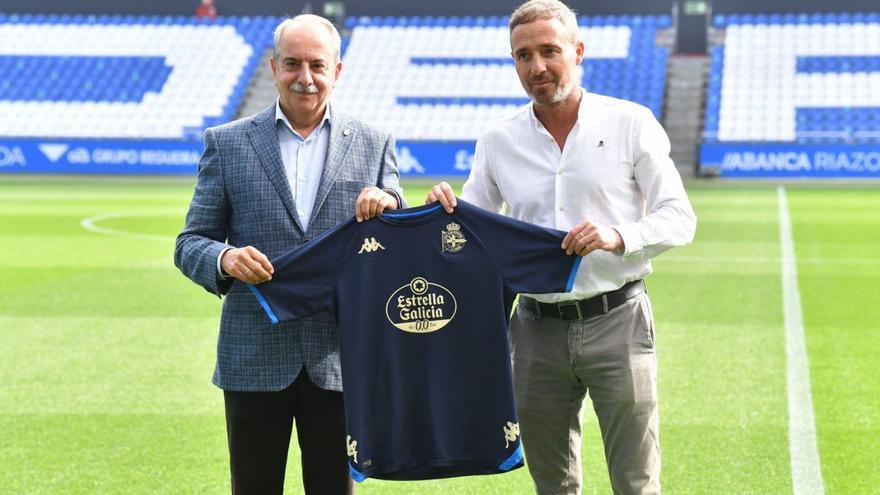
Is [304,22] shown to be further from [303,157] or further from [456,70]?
[456,70]

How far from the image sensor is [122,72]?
34.9 metres

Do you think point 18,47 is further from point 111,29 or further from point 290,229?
point 290,229

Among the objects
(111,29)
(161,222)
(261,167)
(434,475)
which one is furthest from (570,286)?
(111,29)

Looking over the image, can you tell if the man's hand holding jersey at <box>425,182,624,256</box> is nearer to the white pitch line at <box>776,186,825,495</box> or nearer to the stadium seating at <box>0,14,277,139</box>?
Result: the white pitch line at <box>776,186,825,495</box>

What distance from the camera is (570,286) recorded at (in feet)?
11.6

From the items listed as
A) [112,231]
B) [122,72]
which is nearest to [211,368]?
[112,231]

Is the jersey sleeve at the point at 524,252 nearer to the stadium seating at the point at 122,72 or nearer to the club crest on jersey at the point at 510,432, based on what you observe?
the club crest on jersey at the point at 510,432

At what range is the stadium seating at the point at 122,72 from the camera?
3238 centimetres

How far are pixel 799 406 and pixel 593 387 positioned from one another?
336 centimetres

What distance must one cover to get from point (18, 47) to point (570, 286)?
3574 centimetres

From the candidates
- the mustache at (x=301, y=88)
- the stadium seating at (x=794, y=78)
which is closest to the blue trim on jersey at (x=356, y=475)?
the mustache at (x=301, y=88)

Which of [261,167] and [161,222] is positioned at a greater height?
[261,167]

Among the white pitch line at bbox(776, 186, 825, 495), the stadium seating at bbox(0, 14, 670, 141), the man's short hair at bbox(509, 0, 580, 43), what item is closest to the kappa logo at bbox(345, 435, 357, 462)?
the man's short hair at bbox(509, 0, 580, 43)

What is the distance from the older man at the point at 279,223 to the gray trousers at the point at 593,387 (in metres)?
0.62
